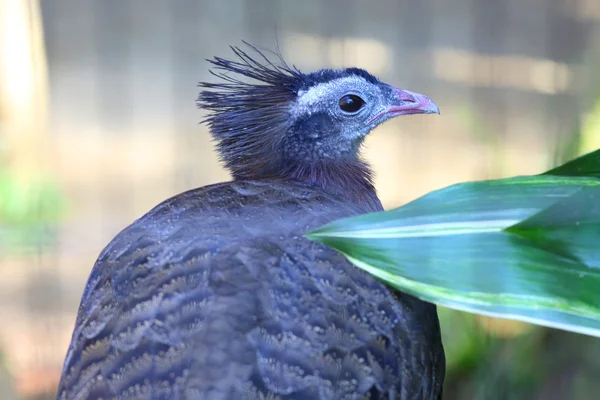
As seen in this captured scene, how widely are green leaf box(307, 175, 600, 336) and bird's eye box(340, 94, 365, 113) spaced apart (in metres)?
0.82

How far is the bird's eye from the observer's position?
76.3 inches

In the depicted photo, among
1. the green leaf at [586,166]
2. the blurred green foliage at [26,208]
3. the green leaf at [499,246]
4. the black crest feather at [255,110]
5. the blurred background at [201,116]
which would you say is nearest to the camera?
the green leaf at [499,246]

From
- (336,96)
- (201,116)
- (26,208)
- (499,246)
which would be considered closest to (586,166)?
(499,246)

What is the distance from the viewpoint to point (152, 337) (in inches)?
46.1

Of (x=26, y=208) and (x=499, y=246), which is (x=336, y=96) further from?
(x=26, y=208)

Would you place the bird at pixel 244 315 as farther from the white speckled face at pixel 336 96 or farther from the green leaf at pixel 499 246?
the white speckled face at pixel 336 96

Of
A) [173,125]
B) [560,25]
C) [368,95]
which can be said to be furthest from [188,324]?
[173,125]

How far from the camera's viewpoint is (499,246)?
1.10 m

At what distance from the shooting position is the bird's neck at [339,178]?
1.85 m

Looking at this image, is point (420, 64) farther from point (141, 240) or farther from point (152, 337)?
point (152, 337)

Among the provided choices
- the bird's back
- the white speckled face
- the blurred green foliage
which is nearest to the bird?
the bird's back

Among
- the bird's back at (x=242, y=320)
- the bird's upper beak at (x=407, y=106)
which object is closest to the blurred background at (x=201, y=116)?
the bird's upper beak at (x=407, y=106)

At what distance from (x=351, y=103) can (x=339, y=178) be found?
0.81 feet

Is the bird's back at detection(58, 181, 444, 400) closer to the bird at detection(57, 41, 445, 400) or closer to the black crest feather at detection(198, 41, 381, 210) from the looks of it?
the bird at detection(57, 41, 445, 400)
